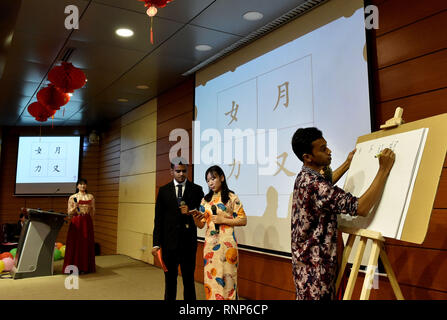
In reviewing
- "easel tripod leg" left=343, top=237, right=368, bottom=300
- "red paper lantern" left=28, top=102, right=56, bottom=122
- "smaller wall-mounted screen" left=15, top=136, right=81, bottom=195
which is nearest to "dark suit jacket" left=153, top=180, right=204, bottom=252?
"easel tripod leg" left=343, top=237, right=368, bottom=300

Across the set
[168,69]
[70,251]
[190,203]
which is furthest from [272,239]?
[70,251]

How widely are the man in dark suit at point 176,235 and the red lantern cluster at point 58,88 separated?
1.36 metres

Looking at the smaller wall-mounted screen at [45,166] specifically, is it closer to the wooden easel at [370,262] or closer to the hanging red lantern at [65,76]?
the hanging red lantern at [65,76]

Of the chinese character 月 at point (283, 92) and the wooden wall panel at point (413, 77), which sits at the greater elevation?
the chinese character 月 at point (283, 92)

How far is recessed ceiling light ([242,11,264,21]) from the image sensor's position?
3291 millimetres

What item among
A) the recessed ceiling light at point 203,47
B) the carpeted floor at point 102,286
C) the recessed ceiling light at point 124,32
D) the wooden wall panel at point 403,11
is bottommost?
the carpeted floor at point 102,286

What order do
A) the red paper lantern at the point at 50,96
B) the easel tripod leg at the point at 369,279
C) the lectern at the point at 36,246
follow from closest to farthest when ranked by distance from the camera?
the easel tripod leg at the point at 369,279 → the red paper lantern at the point at 50,96 → the lectern at the point at 36,246

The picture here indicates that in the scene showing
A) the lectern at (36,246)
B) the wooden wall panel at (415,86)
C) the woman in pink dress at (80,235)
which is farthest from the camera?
the woman in pink dress at (80,235)

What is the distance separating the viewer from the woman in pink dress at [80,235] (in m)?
5.24

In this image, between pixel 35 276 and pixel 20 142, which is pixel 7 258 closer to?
pixel 35 276

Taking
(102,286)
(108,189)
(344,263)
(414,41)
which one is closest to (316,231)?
(344,263)

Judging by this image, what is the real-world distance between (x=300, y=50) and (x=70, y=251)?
4.33 m

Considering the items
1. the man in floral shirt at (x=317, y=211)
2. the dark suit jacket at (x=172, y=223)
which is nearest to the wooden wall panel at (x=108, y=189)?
the dark suit jacket at (x=172, y=223)

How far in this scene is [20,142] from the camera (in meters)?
8.38
